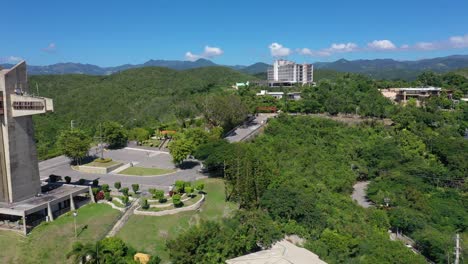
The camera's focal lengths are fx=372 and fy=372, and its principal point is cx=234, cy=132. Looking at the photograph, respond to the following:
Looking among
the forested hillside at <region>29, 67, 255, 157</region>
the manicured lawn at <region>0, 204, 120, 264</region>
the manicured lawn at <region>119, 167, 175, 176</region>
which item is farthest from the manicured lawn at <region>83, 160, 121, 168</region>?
the forested hillside at <region>29, 67, 255, 157</region>

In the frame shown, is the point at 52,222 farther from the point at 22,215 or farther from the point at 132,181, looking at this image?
the point at 132,181

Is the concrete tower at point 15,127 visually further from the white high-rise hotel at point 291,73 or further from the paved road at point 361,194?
the white high-rise hotel at point 291,73

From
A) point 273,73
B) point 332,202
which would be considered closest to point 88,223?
point 332,202

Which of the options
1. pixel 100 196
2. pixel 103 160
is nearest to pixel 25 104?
pixel 100 196

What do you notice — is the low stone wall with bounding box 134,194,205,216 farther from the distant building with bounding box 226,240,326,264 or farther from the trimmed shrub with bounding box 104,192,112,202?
the distant building with bounding box 226,240,326,264

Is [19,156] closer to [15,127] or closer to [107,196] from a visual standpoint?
[15,127]

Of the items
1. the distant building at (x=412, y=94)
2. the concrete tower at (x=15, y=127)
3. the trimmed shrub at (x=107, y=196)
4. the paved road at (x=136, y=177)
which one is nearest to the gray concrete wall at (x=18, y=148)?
the concrete tower at (x=15, y=127)
